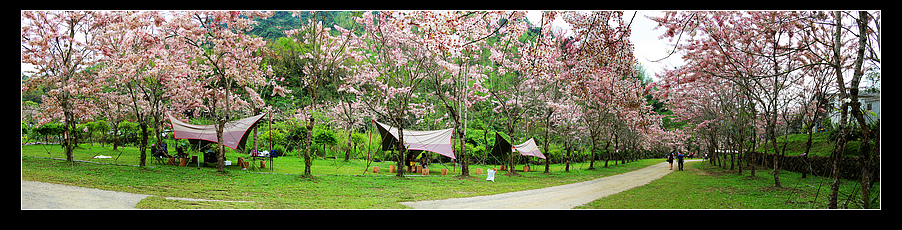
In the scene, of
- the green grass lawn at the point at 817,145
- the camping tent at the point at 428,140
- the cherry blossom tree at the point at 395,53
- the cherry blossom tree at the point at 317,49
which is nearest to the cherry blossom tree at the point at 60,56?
the cherry blossom tree at the point at 317,49

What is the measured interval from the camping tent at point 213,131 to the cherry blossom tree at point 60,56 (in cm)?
146

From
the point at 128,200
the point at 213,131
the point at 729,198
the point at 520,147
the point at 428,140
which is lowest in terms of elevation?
the point at 729,198

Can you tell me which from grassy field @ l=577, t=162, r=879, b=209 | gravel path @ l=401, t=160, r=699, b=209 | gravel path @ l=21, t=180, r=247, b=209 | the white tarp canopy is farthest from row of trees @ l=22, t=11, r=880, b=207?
gravel path @ l=21, t=180, r=247, b=209

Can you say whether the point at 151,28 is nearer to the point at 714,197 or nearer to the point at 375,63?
the point at 375,63

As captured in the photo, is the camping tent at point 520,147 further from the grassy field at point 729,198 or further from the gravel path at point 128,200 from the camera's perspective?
the gravel path at point 128,200

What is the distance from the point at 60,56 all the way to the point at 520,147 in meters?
9.82

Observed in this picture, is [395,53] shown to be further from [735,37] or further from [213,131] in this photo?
[735,37]

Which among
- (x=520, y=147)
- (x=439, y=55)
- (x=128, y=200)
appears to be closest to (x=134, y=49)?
(x=128, y=200)

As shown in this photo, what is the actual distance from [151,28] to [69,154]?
101 inches

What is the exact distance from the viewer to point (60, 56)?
678cm

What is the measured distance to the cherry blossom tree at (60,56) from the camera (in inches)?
255

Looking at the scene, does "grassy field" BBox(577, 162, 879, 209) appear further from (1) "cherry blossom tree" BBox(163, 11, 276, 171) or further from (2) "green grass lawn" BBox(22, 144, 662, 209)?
(1) "cherry blossom tree" BBox(163, 11, 276, 171)
